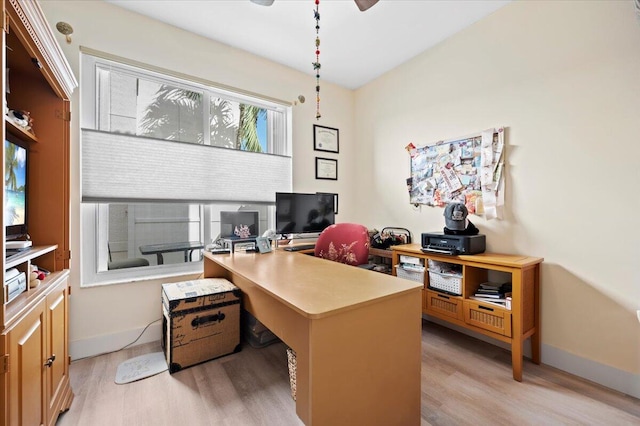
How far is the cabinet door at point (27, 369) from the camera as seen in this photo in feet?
3.14

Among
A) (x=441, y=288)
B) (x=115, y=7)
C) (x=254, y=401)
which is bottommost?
(x=254, y=401)

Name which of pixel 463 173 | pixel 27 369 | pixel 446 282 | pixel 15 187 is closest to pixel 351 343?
pixel 27 369

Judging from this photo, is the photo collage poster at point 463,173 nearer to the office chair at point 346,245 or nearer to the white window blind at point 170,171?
the office chair at point 346,245

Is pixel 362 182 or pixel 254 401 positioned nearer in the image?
pixel 254 401

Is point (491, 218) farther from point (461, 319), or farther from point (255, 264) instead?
point (255, 264)

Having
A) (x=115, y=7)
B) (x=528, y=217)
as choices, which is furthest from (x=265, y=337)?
(x=115, y=7)

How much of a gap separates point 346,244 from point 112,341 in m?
2.05

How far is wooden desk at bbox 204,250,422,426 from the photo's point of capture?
103cm

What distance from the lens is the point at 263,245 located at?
234 centimetres

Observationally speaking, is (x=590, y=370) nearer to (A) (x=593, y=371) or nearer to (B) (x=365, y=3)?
(A) (x=593, y=371)

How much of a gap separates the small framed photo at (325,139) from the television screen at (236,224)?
127 cm

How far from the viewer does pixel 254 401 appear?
1.62 m

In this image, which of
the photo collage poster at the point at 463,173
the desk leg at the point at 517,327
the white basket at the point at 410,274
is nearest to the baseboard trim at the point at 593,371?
the desk leg at the point at 517,327

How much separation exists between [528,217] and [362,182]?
1892 millimetres
